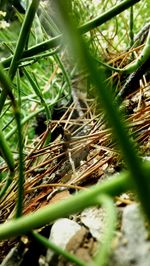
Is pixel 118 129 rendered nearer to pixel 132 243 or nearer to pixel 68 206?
pixel 68 206

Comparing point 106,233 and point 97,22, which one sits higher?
point 97,22

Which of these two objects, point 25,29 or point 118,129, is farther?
point 25,29

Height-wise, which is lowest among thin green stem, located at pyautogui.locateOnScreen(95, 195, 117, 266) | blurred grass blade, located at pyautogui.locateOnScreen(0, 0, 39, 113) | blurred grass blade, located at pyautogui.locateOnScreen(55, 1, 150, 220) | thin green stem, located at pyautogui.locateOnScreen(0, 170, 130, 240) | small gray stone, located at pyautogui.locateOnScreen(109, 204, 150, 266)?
small gray stone, located at pyautogui.locateOnScreen(109, 204, 150, 266)

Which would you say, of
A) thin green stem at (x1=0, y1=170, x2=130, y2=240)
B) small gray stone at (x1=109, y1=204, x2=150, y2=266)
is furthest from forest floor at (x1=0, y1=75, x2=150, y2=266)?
thin green stem at (x1=0, y1=170, x2=130, y2=240)

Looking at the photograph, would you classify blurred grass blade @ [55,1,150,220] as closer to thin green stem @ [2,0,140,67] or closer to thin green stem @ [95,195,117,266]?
thin green stem @ [95,195,117,266]

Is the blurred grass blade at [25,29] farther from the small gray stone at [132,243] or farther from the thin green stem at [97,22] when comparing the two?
the small gray stone at [132,243]

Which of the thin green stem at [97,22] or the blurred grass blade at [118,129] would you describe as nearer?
the blurred grass blade at [118,129]

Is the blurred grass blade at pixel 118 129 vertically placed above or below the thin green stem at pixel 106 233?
above

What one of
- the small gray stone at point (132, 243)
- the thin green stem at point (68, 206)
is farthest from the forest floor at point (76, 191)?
the thin green stem at point (68, 206)

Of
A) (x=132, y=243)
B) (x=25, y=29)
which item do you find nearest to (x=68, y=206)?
(x=132, y=243)

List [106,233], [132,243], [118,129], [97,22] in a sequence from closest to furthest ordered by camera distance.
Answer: [118,129] < [106,233] < [132,243] < [97,22]

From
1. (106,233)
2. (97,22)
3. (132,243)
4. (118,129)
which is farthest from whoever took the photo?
(97,22)

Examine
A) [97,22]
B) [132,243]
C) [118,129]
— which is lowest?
[132,243]
